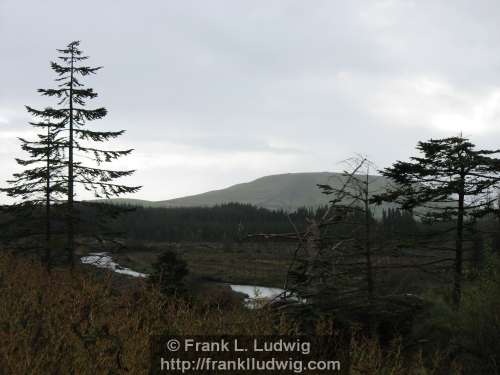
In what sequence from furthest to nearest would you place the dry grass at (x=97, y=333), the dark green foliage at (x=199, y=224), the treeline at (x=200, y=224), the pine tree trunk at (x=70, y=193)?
the dark green foliage at (x=199, y=224)
the treeline at (x=200, y=224)
the pine tree trunk at (x=70, y=193)
the dry grass at (x=97, y=333)

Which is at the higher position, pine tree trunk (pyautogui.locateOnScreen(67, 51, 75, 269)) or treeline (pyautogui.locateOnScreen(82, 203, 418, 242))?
pine tree trunk (pyautogui.locateOnScreen(67, 51, 75, 269))

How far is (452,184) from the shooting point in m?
18.0

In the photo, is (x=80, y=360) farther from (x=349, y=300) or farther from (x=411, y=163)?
(x=411, y=163)

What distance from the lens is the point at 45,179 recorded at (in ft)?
69.7

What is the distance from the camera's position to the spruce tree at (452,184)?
17.8 meters

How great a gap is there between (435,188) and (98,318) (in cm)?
1643

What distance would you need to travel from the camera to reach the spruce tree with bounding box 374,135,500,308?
17.8 metres

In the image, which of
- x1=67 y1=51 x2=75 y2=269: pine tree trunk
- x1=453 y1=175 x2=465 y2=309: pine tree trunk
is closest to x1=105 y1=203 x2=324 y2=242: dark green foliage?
x1=67 y1=51 x2=75 y2=269: pine tree trunk

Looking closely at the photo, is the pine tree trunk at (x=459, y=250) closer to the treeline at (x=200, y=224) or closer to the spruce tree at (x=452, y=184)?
the spruce tree at (x=452, y=184)

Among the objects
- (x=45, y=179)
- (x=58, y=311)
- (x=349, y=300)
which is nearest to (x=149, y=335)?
(x=58, y=311)

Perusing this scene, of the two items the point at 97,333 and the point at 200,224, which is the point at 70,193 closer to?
the point at 97,333

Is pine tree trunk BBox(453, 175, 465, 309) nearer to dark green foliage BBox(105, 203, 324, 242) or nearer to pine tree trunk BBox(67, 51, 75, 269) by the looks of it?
pine tree trunk BBox(67, 51, 75, 269)

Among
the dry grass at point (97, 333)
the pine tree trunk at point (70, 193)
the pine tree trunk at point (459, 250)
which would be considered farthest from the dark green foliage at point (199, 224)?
the dry grass at point (97, 333)

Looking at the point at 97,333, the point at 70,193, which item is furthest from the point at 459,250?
the point at 70,193
